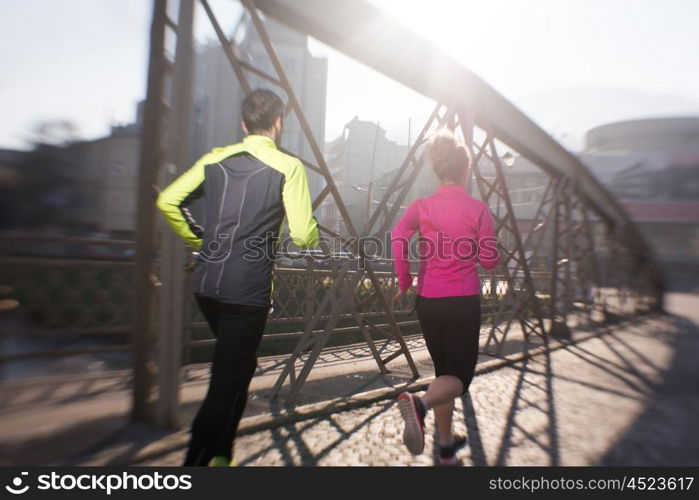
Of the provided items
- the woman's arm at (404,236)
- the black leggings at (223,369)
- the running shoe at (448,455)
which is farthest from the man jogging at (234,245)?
the running shoe at (448,455)

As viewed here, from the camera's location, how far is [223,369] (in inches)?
77.2

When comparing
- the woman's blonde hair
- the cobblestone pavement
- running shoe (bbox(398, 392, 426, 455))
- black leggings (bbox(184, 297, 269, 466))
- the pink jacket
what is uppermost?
the woman's blonde hair

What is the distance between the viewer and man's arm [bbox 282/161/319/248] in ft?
6.64

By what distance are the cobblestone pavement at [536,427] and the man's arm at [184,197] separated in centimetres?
137

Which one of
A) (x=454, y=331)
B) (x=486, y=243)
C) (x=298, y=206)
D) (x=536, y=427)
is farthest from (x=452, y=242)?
(x=536, y=427)

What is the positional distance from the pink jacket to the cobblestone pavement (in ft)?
3.54

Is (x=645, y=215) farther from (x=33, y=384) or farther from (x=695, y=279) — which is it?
(x=33, y=384)

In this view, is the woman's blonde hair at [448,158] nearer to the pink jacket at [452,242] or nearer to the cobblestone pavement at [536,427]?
the pink jacket at [452,242]

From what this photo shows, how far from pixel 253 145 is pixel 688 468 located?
3.12m

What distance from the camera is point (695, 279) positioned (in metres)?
5.48

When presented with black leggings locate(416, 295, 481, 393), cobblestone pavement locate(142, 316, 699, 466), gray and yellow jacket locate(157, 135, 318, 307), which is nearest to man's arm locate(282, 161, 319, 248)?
gray and yellow jacket locate(157, 135, 318, 307)

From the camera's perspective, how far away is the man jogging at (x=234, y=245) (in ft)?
6.41

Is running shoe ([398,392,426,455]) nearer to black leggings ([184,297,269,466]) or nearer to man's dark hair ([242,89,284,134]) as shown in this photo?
black leggings ([184,297,269,466])

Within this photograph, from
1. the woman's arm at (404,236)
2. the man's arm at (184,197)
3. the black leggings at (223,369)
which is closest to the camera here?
the black leggings at (223,369)
